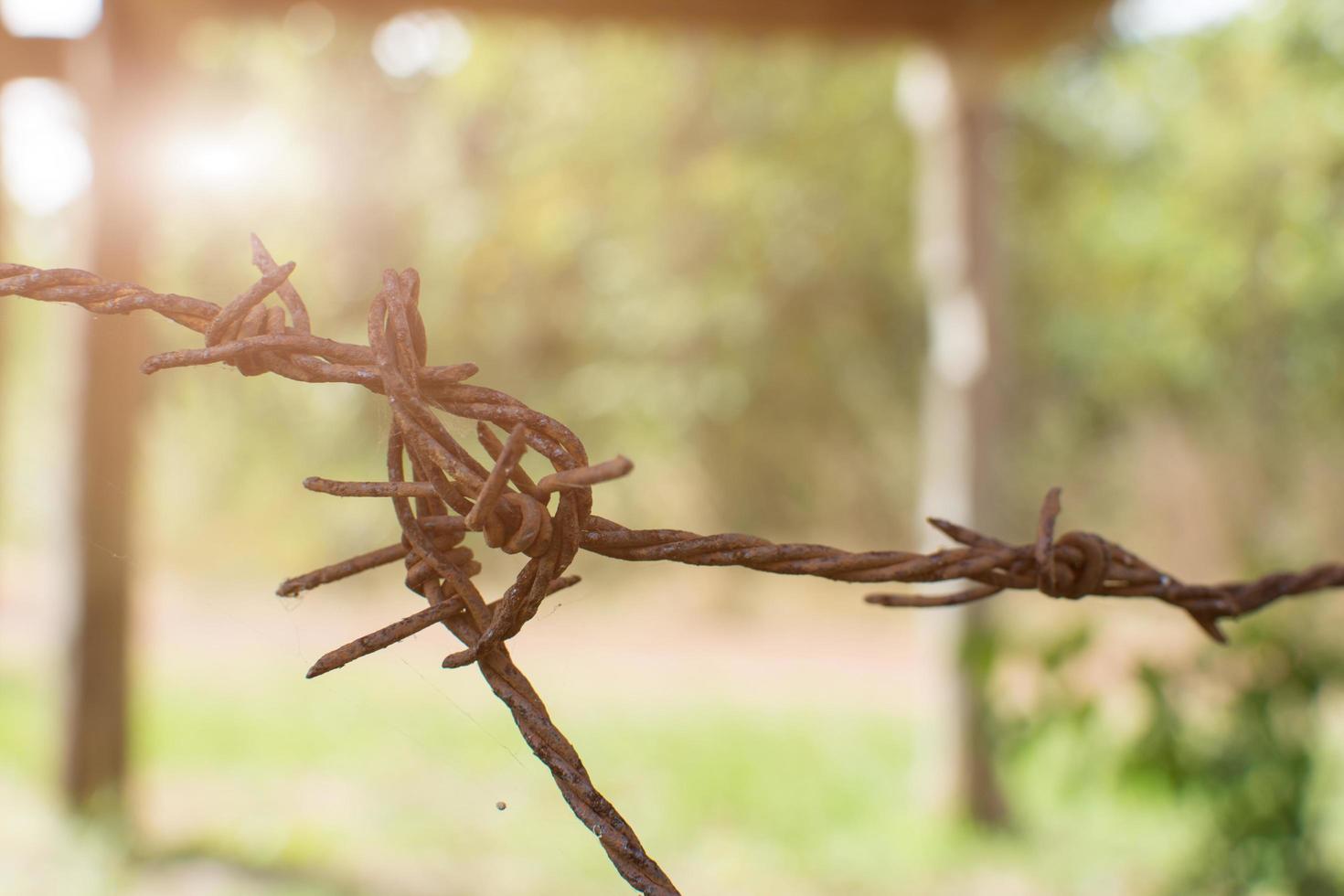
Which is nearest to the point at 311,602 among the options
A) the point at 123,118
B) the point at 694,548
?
the point at 123,118

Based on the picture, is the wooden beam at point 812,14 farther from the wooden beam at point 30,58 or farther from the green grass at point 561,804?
the green grass at point 561,804

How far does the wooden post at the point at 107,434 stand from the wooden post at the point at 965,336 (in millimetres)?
2366

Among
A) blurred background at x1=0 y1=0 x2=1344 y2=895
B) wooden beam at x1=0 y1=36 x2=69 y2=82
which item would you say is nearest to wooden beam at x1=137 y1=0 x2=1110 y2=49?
blurred background at x1=0 y1=0 x2=1344 y2=895

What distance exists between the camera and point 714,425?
866 centimetres

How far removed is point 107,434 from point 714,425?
19.3 feet

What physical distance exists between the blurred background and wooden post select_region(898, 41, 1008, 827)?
0.02 meters

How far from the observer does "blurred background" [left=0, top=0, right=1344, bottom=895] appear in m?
3.03


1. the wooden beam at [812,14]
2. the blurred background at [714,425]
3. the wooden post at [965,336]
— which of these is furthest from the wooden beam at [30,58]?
the wooden post at [965,336]

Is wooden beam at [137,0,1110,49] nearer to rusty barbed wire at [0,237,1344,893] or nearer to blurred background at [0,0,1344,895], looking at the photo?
blurred background at [0,0,1344,895]

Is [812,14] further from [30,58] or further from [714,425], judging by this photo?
[714,425]

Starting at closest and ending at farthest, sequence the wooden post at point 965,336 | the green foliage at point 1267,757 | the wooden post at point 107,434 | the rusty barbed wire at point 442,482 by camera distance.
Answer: the rusty barbed wire at point 442,482 < the green foliage at point 1267,757 < the wooden post at point 107,434 < the wooden post at point 965,336

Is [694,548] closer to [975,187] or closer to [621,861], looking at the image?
[621,861]

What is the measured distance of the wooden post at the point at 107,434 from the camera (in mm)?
2992

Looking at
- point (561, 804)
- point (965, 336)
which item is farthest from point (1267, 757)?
point (561, 804)
